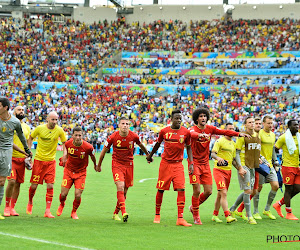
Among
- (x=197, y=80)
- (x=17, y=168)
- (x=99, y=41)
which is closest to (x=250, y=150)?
(x=17, y=168)

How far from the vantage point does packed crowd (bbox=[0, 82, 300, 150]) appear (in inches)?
1524

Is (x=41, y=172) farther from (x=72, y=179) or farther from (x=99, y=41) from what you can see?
(x=99, y=41)

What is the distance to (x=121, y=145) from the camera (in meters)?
10.7

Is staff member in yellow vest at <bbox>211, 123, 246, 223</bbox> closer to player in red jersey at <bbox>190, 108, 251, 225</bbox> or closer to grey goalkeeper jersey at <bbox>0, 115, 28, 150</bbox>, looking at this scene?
player in red jersey at <bbox>190, 108, 251, 225</bbox>

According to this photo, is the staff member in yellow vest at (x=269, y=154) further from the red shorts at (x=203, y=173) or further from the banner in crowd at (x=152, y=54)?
the banner in crowd at (x=152, y=54)

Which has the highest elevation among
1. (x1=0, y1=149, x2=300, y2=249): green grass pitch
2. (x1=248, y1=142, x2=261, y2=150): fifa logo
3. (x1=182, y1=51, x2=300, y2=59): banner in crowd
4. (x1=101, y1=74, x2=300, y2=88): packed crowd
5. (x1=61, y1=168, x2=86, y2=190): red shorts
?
(x1=182, y1=51, x2=300, y2=59): banner in crowd

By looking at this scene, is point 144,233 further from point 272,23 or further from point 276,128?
point 272,23

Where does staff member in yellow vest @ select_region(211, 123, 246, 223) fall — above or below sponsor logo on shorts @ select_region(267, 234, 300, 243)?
above

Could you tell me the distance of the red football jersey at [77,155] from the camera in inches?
422

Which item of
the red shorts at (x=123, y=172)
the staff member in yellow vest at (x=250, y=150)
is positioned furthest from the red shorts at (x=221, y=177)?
the red shorts at (x=123, y=172)

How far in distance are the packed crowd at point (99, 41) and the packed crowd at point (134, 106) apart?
4015 millimetres

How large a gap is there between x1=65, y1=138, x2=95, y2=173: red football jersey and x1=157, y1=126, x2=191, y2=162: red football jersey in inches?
63.7

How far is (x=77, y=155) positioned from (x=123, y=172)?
1.02 metres

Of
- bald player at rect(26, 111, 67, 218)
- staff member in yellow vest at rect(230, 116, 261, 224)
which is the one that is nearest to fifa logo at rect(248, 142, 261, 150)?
staff member in yellow vest at rect(230, 116, 261, 224)
